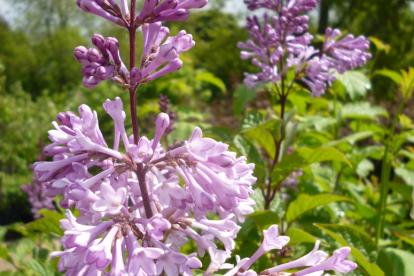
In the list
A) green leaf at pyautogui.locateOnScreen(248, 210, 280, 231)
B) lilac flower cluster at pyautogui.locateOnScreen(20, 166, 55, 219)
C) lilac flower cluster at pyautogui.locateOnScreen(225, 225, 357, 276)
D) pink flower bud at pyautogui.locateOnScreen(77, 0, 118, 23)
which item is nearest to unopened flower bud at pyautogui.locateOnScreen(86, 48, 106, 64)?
pink flower bud at pyautogui.locateOnScreen(77, 0, 118, 23)

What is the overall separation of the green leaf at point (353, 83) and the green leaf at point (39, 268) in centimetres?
234

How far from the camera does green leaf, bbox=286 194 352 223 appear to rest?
1.83 meters

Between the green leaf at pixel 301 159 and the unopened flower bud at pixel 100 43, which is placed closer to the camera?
the unopened flower bud at pixel 100 43

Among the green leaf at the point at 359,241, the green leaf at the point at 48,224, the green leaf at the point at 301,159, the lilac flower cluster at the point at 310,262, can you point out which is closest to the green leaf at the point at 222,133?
the green leaf at the point at 301,159

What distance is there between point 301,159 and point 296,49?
827mm

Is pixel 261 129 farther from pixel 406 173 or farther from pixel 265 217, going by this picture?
pixel 406 173

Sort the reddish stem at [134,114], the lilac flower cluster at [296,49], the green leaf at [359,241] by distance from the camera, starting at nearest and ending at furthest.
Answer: the reddish stem at [134,114]
the green leaf at [359,241]
the lilac flower cluster at [296,49]

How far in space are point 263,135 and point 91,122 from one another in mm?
1240

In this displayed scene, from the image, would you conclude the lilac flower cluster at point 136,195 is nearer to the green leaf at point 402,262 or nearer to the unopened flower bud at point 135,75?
the unopened flower bud at point 135,75

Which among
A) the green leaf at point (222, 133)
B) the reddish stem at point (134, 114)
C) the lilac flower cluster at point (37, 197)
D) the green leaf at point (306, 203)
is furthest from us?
the lilac flower cluster at point (37, 197)

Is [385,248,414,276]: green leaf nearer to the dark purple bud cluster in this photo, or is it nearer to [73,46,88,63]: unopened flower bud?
the dark purple bud cluster

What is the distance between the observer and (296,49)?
231cm

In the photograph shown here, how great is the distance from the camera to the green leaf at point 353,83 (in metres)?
2.80

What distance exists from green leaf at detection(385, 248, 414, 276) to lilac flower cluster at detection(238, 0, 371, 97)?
100cm
